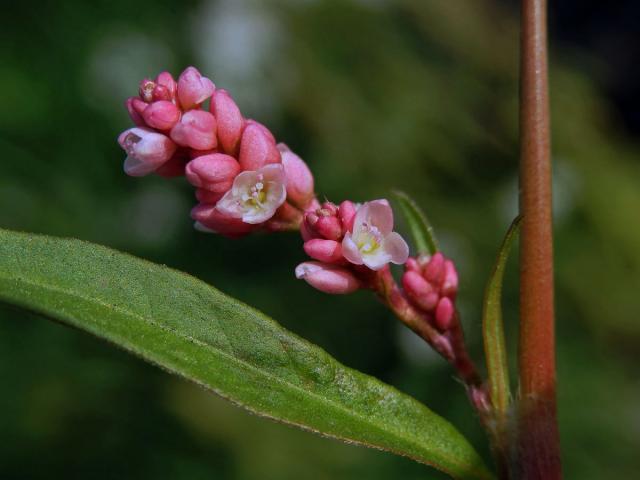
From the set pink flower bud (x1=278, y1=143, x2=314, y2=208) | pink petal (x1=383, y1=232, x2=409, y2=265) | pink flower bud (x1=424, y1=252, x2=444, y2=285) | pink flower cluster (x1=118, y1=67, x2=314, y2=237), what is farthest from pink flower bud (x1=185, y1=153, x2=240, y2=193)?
pink flower bud (x1=424, y1=252, x2=444, y2=285)

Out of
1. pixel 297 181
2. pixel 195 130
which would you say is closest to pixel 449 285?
pixel 297 181

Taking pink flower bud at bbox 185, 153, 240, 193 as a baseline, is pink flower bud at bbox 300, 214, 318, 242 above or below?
below

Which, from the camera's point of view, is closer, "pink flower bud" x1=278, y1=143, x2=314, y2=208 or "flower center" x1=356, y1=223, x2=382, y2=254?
"flower center" x1=356, y1=223, x2=382, y2=254

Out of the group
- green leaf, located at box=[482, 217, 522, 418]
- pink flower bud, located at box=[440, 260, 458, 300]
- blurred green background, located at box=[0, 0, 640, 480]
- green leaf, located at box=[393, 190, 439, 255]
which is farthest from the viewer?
blurred green background, located at box=[0, 0, 640, 480]

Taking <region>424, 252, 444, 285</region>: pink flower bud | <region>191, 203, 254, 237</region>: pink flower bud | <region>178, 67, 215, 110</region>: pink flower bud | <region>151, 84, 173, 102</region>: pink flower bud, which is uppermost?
<region>178, 67, 215, 110</region>: pink flower bud

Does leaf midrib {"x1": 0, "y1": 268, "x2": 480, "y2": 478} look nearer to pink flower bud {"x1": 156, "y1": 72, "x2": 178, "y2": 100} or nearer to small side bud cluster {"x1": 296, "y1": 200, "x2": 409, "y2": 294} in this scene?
small side bud cluster {"x1": 296, "y1": 200, "x2": 409, "y2": 294}

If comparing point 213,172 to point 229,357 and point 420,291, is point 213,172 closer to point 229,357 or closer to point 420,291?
point 229,357

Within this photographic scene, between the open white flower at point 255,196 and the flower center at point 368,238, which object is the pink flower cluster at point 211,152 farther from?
the flower center at point 368,238

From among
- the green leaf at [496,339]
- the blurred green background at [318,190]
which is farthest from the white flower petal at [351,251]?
the blurred green background at [318,190]
